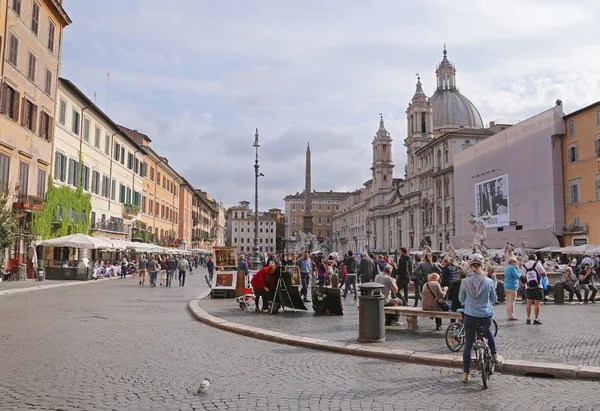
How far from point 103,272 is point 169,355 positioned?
2669 centimetres

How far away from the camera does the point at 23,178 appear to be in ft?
84.7

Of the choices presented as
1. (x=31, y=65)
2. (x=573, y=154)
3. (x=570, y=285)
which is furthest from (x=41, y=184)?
(x=573, y=154)

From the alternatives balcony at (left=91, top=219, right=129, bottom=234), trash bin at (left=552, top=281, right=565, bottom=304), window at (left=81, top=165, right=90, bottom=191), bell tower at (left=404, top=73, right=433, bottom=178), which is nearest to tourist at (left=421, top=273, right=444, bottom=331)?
trash bin at (left=552, top=281, right=565, bottom=304)

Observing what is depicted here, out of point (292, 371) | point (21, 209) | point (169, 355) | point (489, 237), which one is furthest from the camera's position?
point (489, 237)

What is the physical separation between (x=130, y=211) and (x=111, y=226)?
4.79 metres

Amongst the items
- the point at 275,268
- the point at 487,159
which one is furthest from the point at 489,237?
the point at 275,268

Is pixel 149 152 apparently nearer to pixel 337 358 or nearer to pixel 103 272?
pixel 103 272

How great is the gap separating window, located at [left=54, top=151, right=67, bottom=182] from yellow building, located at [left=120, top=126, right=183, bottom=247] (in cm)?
1430

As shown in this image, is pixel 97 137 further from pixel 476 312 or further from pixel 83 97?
pixel 476 312

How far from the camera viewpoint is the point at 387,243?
104m

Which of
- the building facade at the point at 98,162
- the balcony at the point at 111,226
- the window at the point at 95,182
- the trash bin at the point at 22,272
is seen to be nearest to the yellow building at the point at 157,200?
the building facade at the point at 98,162

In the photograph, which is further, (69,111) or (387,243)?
(387,243)

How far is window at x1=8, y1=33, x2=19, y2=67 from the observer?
24216 millimetres

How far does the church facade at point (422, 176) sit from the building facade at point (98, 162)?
40.6 meters
